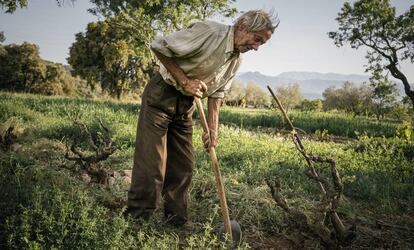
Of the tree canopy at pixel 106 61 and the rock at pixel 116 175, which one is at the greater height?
the tree canopy at pixel 106 61

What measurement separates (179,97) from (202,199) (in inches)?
63.5

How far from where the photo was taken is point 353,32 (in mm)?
21297

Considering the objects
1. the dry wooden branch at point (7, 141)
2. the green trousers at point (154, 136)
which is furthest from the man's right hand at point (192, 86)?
the dry wooden branch at point (7, 141)

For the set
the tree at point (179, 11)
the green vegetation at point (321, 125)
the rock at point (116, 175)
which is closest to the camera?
the rock at point (116, 175)

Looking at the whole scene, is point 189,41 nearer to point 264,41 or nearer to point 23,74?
point 264,41

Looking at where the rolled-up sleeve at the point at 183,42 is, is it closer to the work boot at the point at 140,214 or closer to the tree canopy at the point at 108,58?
the work boot at the point at 140,214

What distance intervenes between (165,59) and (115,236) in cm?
141

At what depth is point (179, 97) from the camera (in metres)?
2.99

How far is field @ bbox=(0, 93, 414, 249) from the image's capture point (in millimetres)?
2283

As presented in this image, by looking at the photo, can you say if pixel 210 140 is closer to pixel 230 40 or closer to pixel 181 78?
pixel 181 78

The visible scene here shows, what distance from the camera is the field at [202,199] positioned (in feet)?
7.49

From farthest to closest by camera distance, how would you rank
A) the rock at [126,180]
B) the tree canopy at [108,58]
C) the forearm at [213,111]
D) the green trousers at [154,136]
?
the tree canopy at [108,58], the rock at [126,180], the forearm at [213,111], the green trousers at [154,136]

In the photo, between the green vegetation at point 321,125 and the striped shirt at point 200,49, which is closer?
the striped shirt at point 200,49

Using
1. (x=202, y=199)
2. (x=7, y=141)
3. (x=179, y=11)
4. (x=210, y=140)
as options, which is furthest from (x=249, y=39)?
(x=179, y=11)
